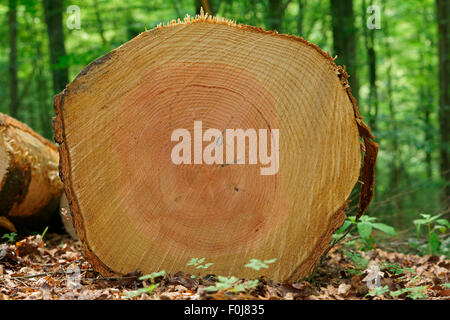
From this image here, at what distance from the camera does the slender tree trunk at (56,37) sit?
7172mm

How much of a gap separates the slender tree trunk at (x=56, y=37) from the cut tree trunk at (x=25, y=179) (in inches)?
117

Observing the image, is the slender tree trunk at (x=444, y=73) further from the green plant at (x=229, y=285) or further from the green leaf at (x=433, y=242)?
the green plant at (x=229, y=285)

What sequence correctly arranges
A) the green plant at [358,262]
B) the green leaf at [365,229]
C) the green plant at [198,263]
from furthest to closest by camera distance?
the green leaf at [365,229]
the green plant at [358,262]
the green plant at [198,263]

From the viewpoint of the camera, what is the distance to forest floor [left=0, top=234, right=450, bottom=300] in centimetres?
226

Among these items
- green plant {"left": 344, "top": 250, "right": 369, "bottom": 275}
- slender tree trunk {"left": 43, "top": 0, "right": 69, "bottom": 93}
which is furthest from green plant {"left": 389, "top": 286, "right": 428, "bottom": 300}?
slender tree trunk {"left": 43, "top": 0, "right": 69, "bottom": 93}

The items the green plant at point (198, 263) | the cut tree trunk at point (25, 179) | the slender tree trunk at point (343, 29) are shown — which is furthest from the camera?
the slender tree trunk at point (343, 29)

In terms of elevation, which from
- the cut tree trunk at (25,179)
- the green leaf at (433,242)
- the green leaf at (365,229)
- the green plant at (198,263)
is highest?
the cut tree trunk at (25,179)

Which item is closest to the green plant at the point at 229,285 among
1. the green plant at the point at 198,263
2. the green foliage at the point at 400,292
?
the green plant at the point at 198,263

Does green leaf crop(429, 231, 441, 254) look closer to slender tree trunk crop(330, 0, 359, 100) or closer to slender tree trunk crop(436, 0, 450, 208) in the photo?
slender tree trunk crop(330, 0, 359, 100)

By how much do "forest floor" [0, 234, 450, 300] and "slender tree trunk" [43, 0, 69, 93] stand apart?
14.2 ft

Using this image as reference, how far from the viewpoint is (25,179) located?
12.8 ft

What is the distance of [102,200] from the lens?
2.60 m
